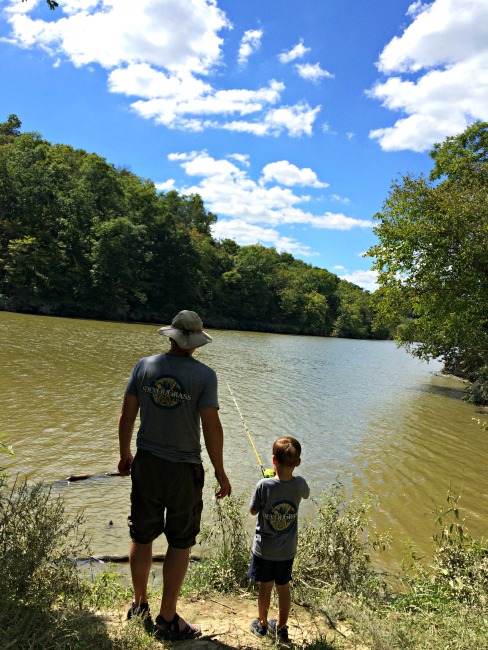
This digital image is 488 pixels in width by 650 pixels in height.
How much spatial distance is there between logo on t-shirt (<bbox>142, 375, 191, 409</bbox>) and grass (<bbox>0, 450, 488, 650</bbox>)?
1.11m

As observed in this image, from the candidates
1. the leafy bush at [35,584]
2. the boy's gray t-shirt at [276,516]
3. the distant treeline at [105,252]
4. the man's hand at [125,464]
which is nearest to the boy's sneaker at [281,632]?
the boy's gray t-shirt at [276,516]

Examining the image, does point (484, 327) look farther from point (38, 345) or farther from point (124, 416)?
point (38, 345)

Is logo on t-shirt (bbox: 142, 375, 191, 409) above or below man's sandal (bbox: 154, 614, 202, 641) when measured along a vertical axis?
above

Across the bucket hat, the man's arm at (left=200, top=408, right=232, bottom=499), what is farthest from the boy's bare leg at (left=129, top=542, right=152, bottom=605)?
the bucket hat

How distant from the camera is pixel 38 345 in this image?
21719mm

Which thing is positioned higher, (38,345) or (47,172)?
(47,172)

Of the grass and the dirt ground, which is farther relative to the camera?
the dirt ground

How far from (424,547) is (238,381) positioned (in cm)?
Result: 1337

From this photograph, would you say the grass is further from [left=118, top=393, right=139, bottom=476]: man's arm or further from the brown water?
the brown water

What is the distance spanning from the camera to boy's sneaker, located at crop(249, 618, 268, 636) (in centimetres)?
320

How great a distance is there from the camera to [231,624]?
3.32 m

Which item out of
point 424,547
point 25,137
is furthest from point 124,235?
point 424,547

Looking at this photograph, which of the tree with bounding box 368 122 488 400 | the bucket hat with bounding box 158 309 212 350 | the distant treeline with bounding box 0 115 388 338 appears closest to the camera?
the bucket hat with bounding box 158 309 212 350

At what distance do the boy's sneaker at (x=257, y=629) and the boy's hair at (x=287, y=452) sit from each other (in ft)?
3.75
